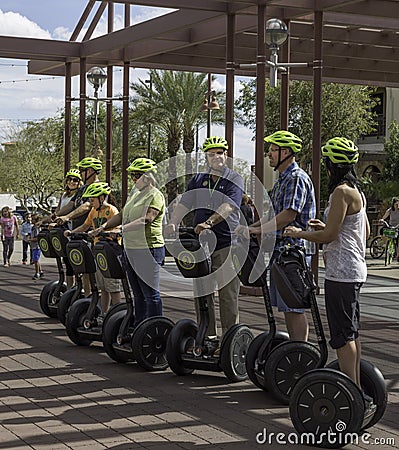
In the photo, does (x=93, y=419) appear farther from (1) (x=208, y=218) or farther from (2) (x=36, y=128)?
(2) (x=36, y=128)

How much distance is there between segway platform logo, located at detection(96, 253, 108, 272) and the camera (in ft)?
30.5

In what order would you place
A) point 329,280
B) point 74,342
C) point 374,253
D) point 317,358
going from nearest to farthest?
point 329,280 < point 317,358 < point 74,342 < point 374,253

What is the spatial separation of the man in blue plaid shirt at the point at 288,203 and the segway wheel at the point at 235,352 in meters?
0.62

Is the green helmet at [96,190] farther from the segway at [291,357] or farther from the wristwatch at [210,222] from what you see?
the segway at [291,357]

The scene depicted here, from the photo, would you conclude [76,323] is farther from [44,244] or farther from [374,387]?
[374,387]

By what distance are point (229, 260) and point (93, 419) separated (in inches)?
80.4

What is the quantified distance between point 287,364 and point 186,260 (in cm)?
131

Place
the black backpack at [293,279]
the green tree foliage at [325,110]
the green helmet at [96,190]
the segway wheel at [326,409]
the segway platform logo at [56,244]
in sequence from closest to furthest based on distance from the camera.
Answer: the segway wheel at [326,409] < the black backpack at [293,279] < the green helmet at [96,190] < the segway platform logo at [56,244] < the green tree foliage at [325,110]

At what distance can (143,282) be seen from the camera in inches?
362

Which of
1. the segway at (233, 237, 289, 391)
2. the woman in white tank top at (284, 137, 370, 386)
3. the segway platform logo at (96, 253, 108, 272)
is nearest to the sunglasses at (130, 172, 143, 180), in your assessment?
the segway platform logo at (96, 253, 108, 272)

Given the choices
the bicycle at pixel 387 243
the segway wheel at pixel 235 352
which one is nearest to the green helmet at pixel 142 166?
the segway wheel at pixel 235 352

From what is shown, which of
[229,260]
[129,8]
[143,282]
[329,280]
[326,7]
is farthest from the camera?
[129,8]

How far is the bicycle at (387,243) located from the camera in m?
24.3

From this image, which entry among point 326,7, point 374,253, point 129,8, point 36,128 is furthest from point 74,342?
point 36,128
